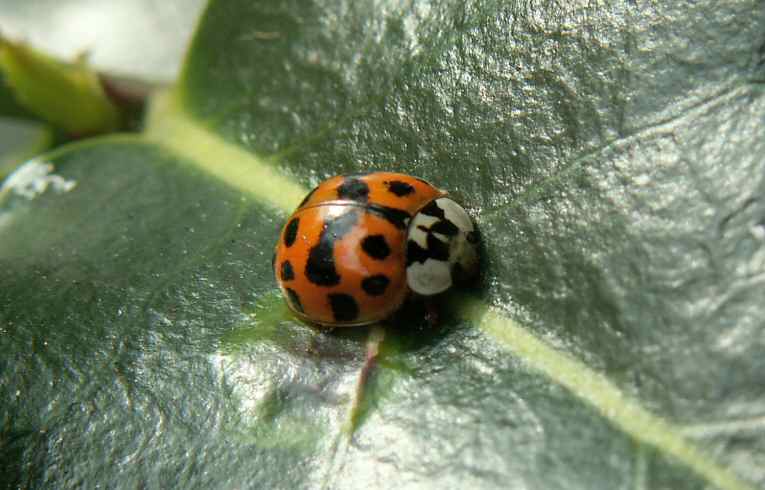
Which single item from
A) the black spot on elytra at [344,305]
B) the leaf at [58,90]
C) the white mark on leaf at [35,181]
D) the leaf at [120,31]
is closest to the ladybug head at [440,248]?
the black spot on elytra at [344,305]

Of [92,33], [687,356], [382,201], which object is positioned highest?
[687,356]

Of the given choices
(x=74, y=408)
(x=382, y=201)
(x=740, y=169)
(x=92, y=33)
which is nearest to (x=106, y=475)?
(x=74, y=408)

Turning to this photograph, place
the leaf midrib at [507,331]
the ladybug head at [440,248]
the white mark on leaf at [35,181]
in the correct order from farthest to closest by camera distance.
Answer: the white mark on leaf at [35,181]
the ladybug head at [440,248]
the leaf midrib at [507,331]

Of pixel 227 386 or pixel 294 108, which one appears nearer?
pixel 227 386

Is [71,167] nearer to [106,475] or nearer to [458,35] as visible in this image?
[106,475]

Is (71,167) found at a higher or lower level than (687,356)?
lower

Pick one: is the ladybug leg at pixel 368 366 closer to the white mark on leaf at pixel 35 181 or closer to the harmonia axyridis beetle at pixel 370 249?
the harmonia axyridis beetle at pixel 370 249
